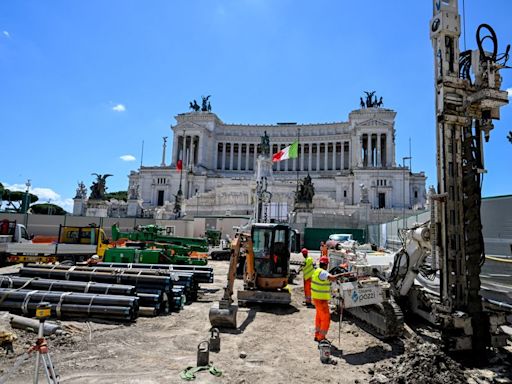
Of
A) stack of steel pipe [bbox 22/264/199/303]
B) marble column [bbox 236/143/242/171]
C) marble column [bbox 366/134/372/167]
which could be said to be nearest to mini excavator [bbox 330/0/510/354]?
stack of steel pipe [bbox 22/264/199/303]

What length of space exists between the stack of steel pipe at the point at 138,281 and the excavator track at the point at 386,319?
5.36 meters

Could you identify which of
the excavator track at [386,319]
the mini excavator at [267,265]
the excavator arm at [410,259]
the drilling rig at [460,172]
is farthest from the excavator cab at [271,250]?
the drilling rig at [460,172]

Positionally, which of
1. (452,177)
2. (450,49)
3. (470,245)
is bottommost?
(470,245)

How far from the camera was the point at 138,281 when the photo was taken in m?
9.34

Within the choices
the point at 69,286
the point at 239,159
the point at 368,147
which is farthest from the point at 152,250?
the point at 239,159

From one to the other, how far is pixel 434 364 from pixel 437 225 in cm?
251

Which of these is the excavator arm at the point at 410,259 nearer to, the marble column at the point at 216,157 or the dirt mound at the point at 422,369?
the dirt mound at the point at 422,369

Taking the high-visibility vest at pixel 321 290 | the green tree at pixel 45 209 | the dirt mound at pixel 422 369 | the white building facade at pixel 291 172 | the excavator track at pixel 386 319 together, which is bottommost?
the dirt mound at pixel 422 369

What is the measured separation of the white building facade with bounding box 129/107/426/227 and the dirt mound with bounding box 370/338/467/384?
90.5 feet

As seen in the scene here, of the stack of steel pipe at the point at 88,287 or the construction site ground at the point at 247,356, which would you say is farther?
the stack of steel pipe at the point at 88,287

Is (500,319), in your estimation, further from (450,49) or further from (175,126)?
(175,126)

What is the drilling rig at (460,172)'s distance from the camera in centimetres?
594

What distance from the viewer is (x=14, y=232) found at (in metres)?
17.2

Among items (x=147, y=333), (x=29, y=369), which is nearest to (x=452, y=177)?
(x=147, y=333)
